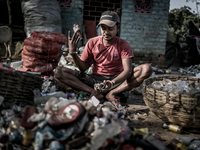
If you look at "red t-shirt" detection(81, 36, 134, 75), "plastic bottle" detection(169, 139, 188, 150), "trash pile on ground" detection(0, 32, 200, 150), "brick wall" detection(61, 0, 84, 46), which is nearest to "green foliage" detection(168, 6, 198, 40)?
"brick wall" detection(61, 0, 84, 46)

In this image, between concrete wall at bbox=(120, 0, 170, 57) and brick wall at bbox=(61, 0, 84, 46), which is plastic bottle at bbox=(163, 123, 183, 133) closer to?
concrete wall at bbox=(120, 0, 170, 57)

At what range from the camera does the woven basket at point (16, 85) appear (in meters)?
1.69

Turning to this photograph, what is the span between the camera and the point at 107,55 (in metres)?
2.67

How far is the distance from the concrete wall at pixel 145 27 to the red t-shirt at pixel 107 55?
3889mm

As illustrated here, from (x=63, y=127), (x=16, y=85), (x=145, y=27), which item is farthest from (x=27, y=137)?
(x=145, y=27)

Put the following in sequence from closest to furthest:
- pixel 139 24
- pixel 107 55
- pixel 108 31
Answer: pixel 108 31 → pixel 107 55 → pixel 139 24

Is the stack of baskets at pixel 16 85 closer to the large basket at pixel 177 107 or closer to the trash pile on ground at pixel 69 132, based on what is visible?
the trash pile on ground at pixel 69 132

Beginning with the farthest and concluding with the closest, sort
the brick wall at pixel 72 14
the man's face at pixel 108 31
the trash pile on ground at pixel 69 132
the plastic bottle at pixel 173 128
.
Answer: the brick wall at pixel 72 14
the man's face at pixel 108 31
the plastic bottle at pixel 173 128
the trash pile on ground at pixel 69 132

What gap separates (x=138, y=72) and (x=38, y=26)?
Answer: 3.75 m

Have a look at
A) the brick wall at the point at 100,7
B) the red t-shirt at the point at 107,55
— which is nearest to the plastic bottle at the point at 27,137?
the red t-shirt at the point at 107,55

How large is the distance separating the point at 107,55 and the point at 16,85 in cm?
141

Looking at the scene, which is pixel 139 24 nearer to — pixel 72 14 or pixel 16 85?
pixel 72 14

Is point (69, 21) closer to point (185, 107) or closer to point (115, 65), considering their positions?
point (115, 65)

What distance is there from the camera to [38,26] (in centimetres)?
504
